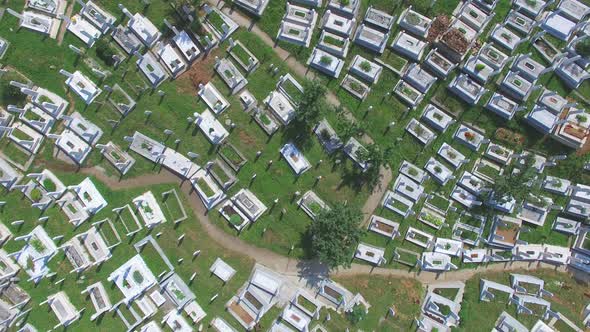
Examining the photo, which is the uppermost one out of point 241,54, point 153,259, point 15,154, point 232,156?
point 241,54

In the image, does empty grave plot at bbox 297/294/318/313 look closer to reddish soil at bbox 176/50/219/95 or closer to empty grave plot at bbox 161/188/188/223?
empty grave plot at bbox 161/188/188/223

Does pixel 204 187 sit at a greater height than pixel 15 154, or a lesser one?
greater

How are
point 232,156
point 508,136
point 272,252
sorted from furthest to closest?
1. point 508,136
2. point 272,252
3. point 232,156

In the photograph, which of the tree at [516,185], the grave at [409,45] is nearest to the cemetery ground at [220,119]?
the grave at [409,45]

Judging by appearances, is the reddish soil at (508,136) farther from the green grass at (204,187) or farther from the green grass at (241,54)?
the green grass at (204,187)

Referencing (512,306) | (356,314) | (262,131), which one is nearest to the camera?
(356,314)

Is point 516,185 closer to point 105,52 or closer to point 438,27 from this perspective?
point 438,27

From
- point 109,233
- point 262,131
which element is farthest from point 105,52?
point 109,233
